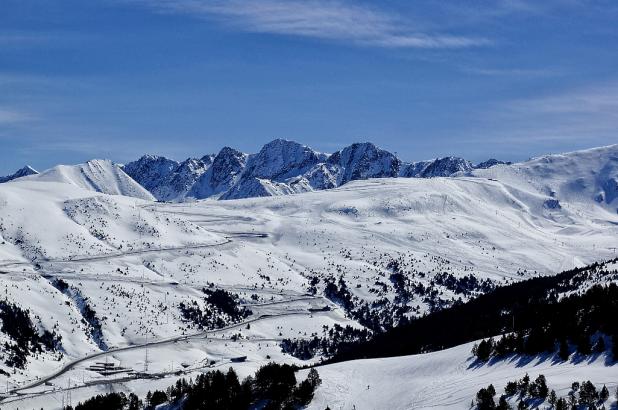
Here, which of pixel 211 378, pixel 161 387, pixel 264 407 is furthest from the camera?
pixel 161 387

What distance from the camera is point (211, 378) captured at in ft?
419

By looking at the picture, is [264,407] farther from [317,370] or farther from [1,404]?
[1,404]

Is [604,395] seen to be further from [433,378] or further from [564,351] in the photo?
[433,378]

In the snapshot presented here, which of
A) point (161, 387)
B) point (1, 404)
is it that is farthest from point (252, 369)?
point (1, 404)

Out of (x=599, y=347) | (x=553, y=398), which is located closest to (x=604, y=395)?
(x=553, y=398)

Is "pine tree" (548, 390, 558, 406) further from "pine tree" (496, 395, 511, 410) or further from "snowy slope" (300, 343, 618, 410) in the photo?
"pine tree" (496, 395, 511, 410)

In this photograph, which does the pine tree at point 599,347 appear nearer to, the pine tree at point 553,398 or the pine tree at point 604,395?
the pine tree at point 553,398

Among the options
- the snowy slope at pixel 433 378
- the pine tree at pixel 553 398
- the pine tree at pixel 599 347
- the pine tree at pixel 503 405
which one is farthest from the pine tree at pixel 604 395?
the pine tree at pixel 599 347

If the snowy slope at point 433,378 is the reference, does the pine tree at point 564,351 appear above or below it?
above

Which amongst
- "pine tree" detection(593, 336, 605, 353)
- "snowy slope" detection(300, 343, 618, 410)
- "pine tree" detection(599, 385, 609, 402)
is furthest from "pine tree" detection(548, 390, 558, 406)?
"pine tree" detection(593, 336, 605, 353)

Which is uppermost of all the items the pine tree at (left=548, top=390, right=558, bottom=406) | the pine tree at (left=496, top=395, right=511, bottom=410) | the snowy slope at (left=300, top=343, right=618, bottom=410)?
the pine tree at (left=548, top=390, right=558, bottom=406)

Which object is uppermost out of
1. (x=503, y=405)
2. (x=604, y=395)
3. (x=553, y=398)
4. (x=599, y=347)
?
(x=599, y=347)

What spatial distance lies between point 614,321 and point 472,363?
21836 millimetres

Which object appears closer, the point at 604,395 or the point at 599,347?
the point at 604,395
